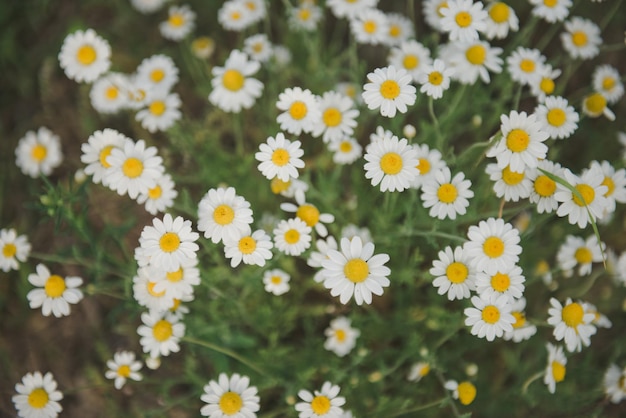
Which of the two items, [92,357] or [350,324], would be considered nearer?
[350,324]

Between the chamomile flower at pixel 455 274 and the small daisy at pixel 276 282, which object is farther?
the small daisy at pixel 276 282

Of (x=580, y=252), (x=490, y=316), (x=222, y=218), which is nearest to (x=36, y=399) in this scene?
(x=222, y=218)

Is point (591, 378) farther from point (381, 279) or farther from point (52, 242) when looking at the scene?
point (52, 242)

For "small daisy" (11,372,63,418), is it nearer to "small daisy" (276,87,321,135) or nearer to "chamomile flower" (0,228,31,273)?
"chamomile flower" (0,228,31,273)

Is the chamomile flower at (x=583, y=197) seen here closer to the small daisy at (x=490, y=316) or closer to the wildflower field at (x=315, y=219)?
the wildflower field at (x=315, y=219)

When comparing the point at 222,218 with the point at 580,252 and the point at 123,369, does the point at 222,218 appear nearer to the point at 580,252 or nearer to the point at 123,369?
the point at 123,369

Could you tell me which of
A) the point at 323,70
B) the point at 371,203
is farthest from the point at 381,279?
the point at 323,70

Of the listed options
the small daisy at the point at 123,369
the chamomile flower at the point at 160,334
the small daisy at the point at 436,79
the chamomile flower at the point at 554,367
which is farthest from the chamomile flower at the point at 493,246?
the small daisy at the point at 123,369
